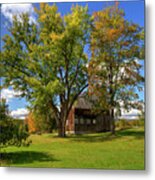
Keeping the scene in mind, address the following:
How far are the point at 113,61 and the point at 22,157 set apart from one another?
118 cm

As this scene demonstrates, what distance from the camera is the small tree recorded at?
4406 mm

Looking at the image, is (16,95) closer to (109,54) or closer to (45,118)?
(45,118)

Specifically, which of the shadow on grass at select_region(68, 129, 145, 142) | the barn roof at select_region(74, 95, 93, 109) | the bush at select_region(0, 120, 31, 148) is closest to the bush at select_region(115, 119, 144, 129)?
the shadow on grass at select_region(68, 129, 145, 142)

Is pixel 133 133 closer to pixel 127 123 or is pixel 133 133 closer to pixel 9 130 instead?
pixel 127 123

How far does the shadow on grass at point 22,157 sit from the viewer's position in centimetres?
437

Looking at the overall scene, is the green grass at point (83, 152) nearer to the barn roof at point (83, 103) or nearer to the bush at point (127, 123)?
the bush at point (127, 123)

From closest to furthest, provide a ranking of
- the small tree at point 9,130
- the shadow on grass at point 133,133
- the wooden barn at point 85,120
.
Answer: the shadow on grass at point 133,133
the wooden barn at point 85,120
the small tree at point 9,130

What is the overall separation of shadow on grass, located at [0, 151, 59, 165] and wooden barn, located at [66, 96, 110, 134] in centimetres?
34

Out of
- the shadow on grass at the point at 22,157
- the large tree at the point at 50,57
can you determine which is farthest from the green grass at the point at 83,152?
the large tree at the point at 50,57

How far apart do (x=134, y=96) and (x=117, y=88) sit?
0.59 ft

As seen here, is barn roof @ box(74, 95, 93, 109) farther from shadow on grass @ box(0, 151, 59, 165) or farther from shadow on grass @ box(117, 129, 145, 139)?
shadow on grass @ box(0, 151, 59, 165)

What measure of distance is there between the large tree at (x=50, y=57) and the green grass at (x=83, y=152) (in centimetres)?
15

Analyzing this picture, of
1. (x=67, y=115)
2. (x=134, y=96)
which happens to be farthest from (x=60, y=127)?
(x=134, y=96)

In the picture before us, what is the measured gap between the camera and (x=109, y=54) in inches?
171
